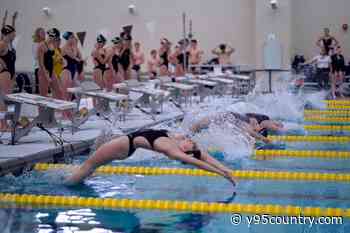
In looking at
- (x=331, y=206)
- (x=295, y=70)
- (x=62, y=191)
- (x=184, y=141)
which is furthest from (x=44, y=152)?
(x=295, y=70)

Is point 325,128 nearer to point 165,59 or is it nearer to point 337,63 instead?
point 165,59

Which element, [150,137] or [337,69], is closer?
[150,137]

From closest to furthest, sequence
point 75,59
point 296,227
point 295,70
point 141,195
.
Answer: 1. point 296,227
2. point 141,195
3. point 75,59
4. point 295,70

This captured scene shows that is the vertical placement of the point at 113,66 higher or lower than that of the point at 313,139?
higher

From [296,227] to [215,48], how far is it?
17004 mm

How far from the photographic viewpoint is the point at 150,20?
21.4m

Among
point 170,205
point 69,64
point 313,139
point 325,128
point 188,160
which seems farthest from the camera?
point 69,64

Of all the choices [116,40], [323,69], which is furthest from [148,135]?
[323,69]

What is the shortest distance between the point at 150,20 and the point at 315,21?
17.6 ft

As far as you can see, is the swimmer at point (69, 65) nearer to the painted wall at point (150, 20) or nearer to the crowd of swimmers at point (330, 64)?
the crowd of swimmers at point (330, 64)

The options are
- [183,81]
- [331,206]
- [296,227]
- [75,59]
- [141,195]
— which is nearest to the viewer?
[296,227]

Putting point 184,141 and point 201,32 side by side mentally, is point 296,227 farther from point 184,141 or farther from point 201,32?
point 201,32

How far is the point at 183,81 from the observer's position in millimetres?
14219

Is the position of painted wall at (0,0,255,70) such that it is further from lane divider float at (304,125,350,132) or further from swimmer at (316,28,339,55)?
lane divider float at (304,125,350,132)
